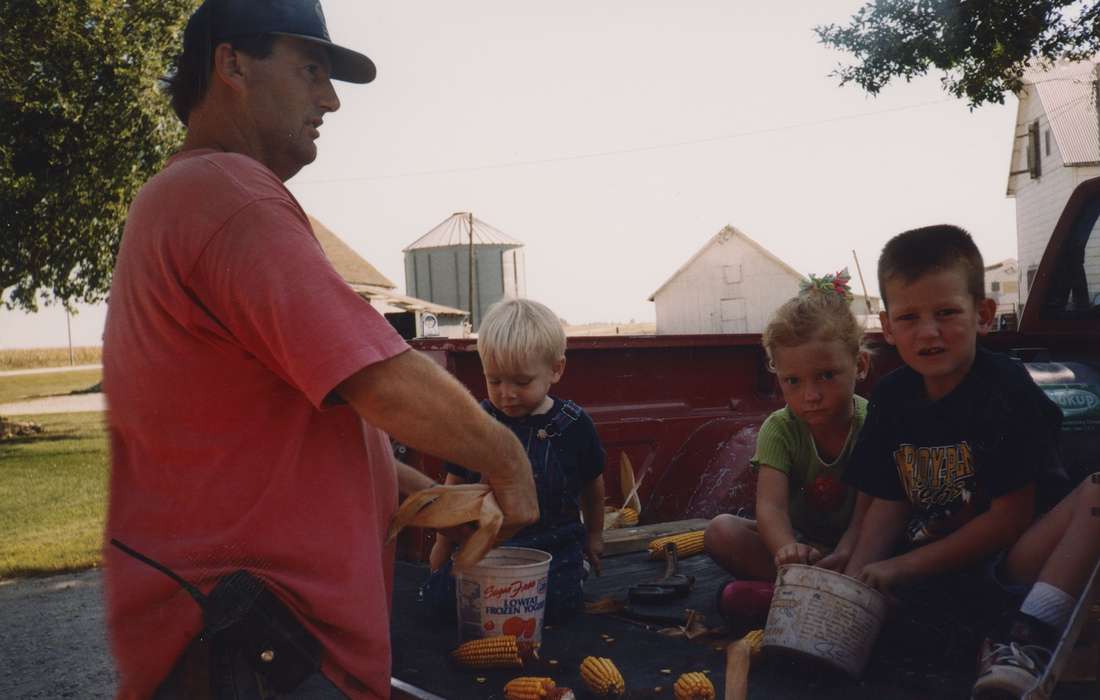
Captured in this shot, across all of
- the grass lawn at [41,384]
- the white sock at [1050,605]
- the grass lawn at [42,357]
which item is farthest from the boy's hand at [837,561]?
the grass lawn at [42,357]

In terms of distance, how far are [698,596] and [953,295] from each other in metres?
1.27

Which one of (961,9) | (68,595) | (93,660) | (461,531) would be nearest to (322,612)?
(461,531)

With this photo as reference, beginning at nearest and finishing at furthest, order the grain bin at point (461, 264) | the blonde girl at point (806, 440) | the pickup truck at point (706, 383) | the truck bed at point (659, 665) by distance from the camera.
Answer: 1. the truck bed at point (659, 665)
2. the blonde girl at point (806, 440)
3. the pickup truck at point (706, 383)
4. the grain bin at point (461, 264)

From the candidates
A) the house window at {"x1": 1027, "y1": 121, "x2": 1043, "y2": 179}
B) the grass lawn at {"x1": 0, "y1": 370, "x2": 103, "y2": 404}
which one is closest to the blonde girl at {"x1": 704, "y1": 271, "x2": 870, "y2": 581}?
the house window at {"x1": 1027, "y1": 121, "x2": 1043, "y2": 179}

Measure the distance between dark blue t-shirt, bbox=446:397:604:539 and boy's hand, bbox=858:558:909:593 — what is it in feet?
3.62

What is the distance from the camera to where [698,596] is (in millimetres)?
3369

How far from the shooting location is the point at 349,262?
4091 centimetres

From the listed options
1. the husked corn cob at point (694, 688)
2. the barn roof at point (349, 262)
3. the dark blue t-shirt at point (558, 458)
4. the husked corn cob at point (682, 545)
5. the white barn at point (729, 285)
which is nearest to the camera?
the husked corn cob at point (694, 688)

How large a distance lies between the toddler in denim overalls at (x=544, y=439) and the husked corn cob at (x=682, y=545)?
0.33 meters

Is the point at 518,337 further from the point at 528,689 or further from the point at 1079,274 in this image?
the point at 1079,274

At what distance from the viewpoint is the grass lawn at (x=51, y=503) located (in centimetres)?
804

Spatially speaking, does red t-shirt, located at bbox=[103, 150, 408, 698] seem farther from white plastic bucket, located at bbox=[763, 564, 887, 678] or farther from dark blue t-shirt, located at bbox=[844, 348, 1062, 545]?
dark blue t-shirt, located at bbox=[844, 348, 1062, 545]

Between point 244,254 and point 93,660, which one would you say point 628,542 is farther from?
point 93,660

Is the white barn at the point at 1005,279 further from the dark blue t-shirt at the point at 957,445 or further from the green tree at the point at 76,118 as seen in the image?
the dark blue t-shirt at the point at 957,445
